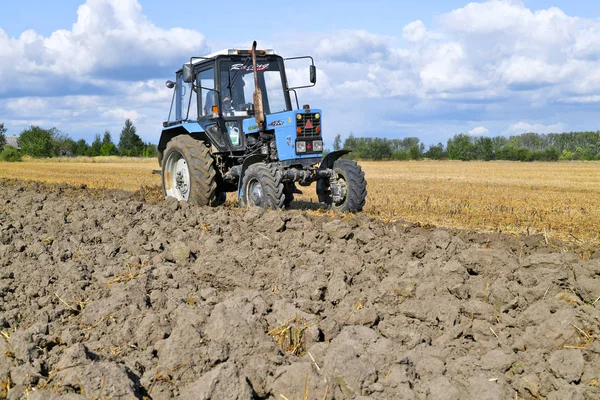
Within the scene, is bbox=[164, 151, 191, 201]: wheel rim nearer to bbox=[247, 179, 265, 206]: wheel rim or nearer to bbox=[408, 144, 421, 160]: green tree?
bbox=[247, 179, 265, 206]: wheel rim

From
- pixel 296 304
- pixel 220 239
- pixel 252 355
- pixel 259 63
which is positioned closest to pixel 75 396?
pixel 252 355

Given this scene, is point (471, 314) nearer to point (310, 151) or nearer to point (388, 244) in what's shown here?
point (388, 244)

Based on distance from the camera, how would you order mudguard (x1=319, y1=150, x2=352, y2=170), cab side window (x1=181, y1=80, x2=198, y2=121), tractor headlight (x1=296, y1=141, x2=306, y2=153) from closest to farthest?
tractor headlight (x1=296, y1=141, x2=306, y2=153), mudguard (x1=319, y1=150, x2=352, y2=170), cab side window (x1=181, y1=80, x2=198, y2=121)

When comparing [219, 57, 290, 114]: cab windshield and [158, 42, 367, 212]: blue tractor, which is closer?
[158, 42, 367, 212]: blue tractor

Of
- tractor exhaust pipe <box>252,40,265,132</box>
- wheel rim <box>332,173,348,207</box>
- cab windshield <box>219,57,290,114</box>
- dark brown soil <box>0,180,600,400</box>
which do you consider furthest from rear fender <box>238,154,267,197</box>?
dark brown soil <box>0,180,600,400</box>

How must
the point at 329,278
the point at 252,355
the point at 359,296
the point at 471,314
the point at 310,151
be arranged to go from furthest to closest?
the point at 310,151 → the point at 329,278 → the point at 359,296 → the point at 471,314 → the point at 252,355

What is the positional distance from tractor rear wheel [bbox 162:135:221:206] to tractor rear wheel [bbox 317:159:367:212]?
1906 mm

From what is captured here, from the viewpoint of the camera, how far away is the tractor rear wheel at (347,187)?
945 cm

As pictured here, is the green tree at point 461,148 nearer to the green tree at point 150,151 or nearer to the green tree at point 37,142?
the green tree at point 150,151

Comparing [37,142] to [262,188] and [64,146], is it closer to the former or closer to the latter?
[64,146]

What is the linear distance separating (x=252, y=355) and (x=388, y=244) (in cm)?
259

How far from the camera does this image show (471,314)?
183 inches

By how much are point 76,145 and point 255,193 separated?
66791mm

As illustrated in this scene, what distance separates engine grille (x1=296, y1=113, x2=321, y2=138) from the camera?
31.0ft
